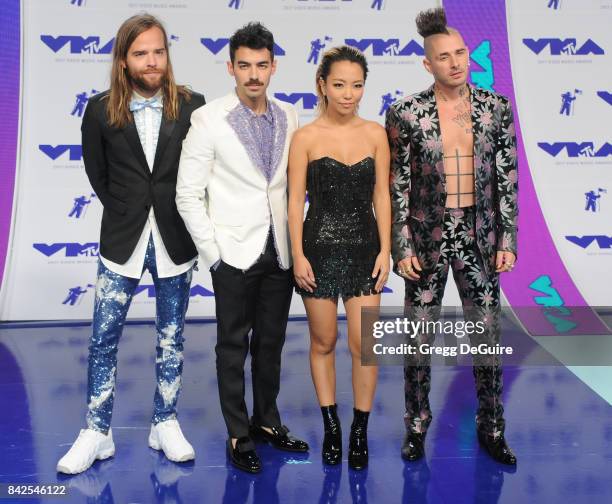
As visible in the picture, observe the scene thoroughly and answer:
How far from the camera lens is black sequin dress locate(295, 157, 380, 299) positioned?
3311mm

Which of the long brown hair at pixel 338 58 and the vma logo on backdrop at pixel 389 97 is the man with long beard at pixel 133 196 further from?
the vma logo on backdrop at pixel 389 97

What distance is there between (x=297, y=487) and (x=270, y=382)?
1.73 ft

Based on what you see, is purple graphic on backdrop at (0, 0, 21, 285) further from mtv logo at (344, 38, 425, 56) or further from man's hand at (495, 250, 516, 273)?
man's hand at (495, 250, 516, 273)

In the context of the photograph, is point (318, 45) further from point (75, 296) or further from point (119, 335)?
point (119, 335)

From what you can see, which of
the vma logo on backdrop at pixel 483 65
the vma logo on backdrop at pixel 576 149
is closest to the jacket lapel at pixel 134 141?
the vma logo on backdrop at pixel 483 65

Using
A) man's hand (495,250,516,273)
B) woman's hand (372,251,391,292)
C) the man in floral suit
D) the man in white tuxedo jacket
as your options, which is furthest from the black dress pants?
man's hand (495,250,516,273)

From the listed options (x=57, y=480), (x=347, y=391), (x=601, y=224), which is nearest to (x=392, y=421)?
(x=347, y=391)

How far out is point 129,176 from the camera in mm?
3395

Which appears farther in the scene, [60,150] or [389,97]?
[389,97]

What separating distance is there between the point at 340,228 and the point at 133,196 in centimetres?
81

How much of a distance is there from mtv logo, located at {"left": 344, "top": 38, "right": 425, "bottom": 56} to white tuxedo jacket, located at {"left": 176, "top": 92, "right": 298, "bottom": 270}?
270cm

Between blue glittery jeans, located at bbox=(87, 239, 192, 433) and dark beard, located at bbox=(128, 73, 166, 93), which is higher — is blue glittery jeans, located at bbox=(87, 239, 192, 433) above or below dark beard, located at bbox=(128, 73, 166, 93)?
below

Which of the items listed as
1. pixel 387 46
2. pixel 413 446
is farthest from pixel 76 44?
pixel 413 446

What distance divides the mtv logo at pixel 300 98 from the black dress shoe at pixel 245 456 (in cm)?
300
